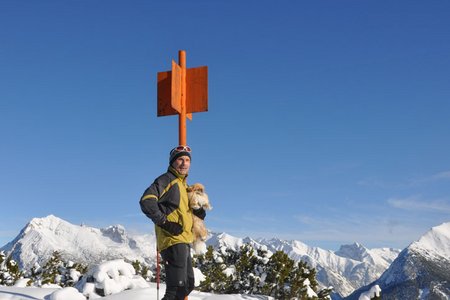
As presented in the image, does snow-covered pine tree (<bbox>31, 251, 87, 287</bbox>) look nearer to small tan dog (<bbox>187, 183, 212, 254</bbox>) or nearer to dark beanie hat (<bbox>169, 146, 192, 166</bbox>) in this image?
small tan dog (<bbox>187, 183, 212, 254</bbox>)

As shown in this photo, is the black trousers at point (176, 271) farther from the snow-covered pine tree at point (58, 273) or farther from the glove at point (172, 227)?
the snow-covered pine tree at point (58, 273)

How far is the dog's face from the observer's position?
727cm

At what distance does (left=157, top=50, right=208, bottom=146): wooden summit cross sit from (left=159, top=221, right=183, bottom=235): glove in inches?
70.6

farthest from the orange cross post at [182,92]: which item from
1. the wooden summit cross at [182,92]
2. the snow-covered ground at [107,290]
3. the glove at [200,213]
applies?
the snow-covered ground at [107,290]

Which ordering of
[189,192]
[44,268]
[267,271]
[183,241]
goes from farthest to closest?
[44,268], [267,271], [189,192], [183,241]

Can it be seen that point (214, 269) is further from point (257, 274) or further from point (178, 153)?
point (178, 153)

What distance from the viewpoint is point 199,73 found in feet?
28.0

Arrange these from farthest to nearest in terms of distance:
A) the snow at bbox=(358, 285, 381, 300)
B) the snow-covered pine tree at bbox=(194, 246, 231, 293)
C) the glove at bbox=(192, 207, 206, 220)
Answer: the snow-covered pine tree at bbox=(194, 246, 231, 293) → the snow at bbox=(358, 285, 381, 300) → the glove at bbox=(192, 207, 206, 220)

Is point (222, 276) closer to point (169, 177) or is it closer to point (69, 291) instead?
point (69, 291)

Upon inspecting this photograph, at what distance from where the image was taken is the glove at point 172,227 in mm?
6770

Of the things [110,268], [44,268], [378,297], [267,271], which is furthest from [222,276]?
[44,268]

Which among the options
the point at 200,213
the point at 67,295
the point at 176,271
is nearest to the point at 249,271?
the point at 67,295

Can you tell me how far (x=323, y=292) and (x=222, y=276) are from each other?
4.07 meters

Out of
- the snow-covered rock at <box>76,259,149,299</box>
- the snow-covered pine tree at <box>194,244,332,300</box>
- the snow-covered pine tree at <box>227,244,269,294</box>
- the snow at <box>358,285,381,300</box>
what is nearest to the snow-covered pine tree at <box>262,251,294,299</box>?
the snow-covered pine tree at <box>194,244,332,300</box>
